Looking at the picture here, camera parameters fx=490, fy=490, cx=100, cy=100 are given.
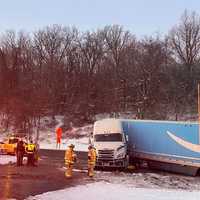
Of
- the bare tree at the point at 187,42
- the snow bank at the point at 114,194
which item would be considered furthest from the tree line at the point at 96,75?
the snow bank at the point at 114,194

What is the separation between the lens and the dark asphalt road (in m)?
20.0

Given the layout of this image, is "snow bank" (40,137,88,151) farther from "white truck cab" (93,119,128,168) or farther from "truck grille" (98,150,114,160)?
"truck grille" (98,150,114,160)

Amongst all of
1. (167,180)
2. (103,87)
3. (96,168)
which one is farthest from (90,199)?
(103,87)

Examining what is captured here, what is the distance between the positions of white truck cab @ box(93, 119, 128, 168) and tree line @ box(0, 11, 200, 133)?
47376 mm

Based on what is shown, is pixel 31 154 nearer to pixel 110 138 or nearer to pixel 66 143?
pixel 110 138

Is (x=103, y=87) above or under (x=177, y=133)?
above

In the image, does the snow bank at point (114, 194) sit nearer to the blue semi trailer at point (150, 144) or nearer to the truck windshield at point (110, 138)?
the blue semi trailer at point (150, 144)

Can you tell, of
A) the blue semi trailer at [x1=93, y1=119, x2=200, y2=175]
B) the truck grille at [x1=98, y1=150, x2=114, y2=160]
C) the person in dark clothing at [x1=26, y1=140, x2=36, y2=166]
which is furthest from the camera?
the person in dark clothing at [x1=26, y1=140, x2=36, y2=166]

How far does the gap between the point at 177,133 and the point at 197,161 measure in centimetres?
232

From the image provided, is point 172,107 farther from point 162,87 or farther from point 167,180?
point 167,180

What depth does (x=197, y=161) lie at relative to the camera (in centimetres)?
2716

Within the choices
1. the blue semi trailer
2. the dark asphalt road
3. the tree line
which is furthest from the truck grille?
the tree line

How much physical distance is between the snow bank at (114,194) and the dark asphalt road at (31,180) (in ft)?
3.31

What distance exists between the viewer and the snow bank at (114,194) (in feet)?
61.2
